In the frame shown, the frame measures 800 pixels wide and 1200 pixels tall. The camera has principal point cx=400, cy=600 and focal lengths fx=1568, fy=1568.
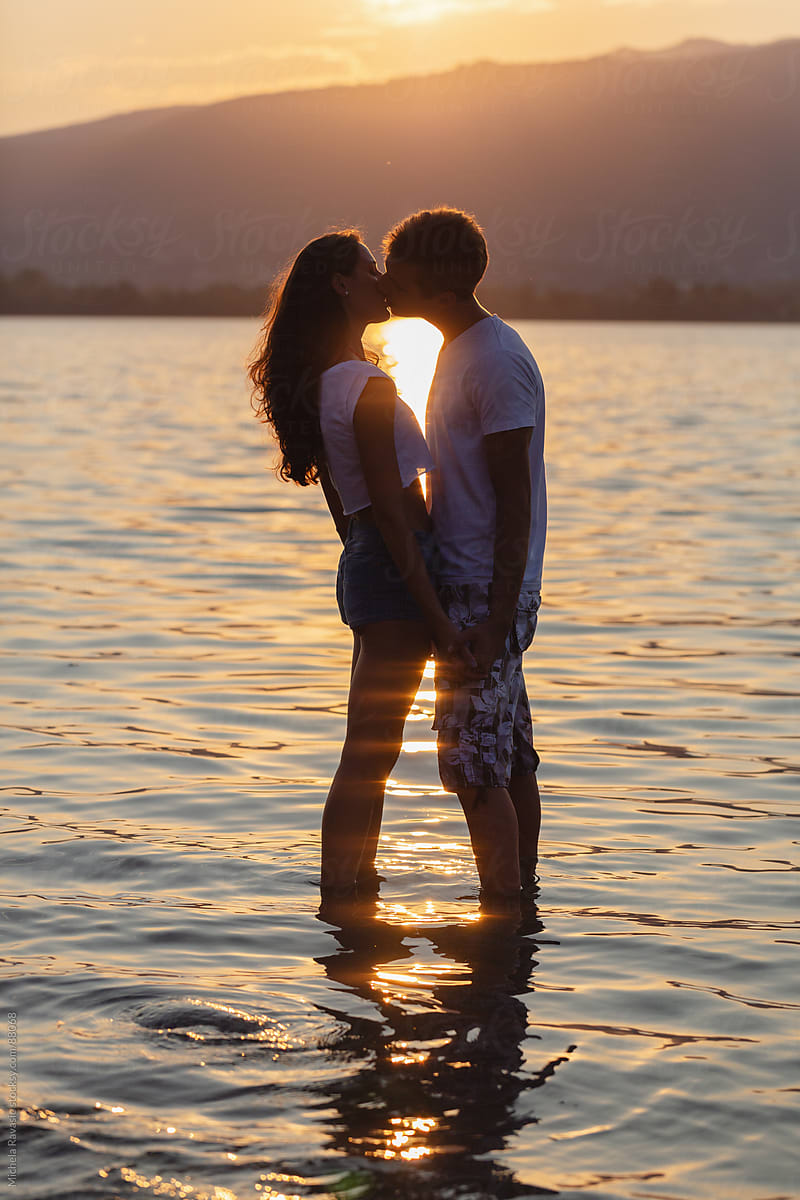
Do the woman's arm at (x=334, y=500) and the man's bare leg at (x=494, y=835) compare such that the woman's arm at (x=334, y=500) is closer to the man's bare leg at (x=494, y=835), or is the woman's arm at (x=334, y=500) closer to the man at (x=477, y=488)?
the man at (x=477, y=488)

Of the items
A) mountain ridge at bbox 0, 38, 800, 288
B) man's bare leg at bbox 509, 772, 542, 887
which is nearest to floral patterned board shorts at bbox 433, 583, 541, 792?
man's bare leg at bbox 509, 772, 542, 887

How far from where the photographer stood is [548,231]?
18275cm

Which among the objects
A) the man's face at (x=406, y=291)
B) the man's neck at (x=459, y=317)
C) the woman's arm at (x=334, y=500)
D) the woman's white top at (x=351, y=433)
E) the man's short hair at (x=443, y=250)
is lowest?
the woman's arm at (x=334, y=500)

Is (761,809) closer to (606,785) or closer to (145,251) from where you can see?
(606,785)

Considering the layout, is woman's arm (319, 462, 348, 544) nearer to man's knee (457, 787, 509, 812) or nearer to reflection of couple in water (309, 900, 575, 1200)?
man's knee (457, 787, 509, 812)

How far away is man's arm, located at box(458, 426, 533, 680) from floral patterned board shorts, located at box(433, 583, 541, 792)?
0.05 meters

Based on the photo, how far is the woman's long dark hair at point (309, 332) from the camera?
4992mm

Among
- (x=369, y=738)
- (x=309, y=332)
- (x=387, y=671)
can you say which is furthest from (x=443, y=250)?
(x=369, y=738)

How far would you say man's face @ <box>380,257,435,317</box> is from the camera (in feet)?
15.8

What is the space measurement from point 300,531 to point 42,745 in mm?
9528

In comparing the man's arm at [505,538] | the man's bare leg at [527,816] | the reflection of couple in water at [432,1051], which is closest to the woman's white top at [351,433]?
the man's arm at [505,538]

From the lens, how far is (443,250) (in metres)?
4.74

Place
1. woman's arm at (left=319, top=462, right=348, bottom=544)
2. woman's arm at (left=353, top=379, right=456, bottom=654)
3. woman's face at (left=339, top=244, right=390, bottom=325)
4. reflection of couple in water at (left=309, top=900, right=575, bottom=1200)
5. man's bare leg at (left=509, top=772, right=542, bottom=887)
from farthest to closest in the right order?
man's bare leg at (left=509, top=772, right=542, bottom=887) < woman's arm at (left=319, top=462, right=348, bottom=544) < woman's face at (left=339, top=244, right=390, bottom=325) < woman's arm at (left=353, top=379, right=456, bottom=654) < reflection of couple in water at (left=309, top=900, right=575, bottom=1200)

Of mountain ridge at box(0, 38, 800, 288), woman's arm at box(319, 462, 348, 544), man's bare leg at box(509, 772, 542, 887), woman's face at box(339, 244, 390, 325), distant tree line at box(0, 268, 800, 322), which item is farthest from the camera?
mountain ridge at box(0, 38, 800, 288)
